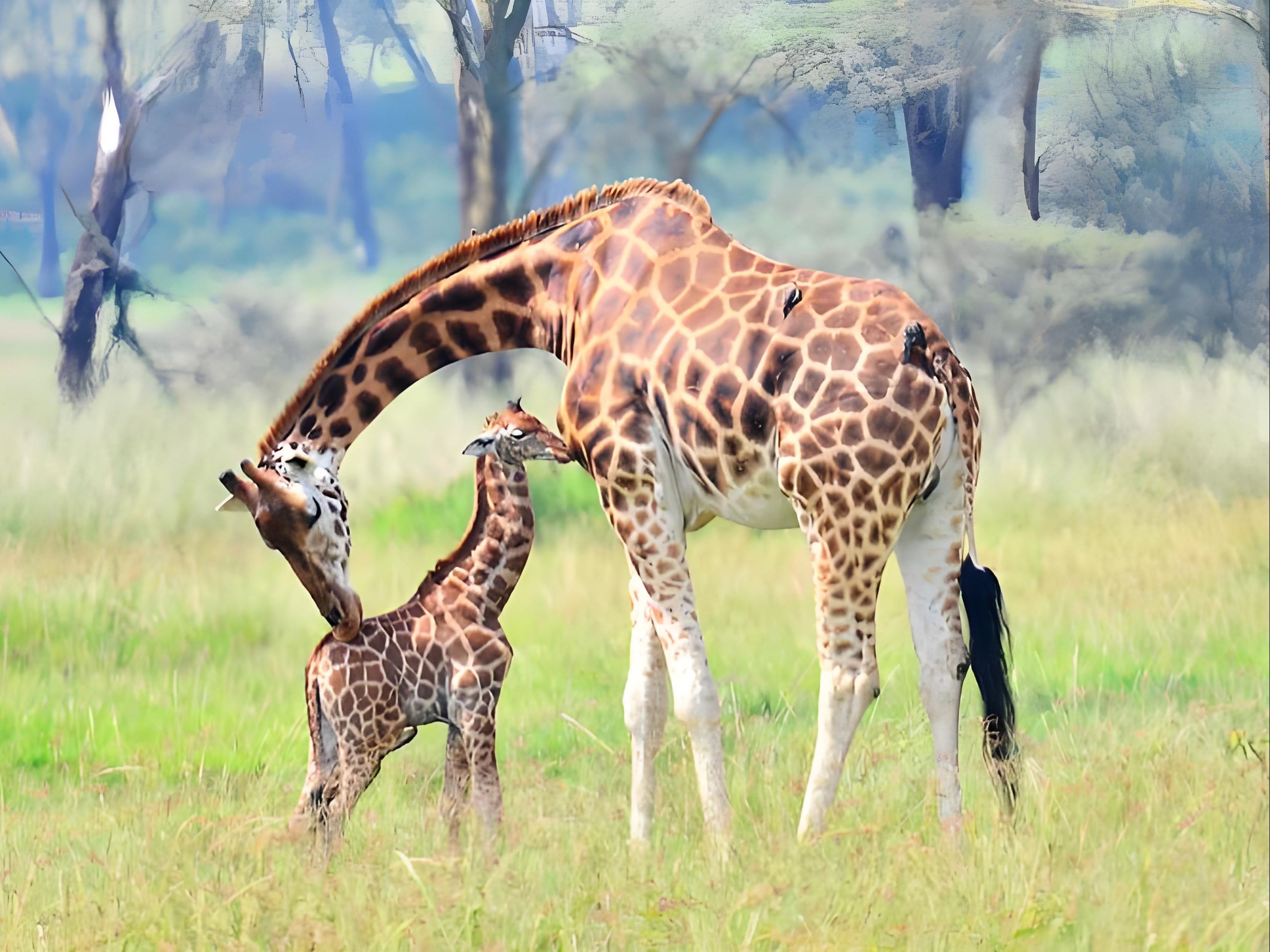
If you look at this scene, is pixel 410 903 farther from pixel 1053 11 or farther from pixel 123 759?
pixel 1053 11

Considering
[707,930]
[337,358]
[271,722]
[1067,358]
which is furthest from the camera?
[1067,358]

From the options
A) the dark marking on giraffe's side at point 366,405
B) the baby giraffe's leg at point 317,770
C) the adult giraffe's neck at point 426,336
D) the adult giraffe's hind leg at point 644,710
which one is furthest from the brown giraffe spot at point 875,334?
the baby giraffe's leg at point 317,770

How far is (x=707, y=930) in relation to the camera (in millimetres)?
4211

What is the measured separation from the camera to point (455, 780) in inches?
197

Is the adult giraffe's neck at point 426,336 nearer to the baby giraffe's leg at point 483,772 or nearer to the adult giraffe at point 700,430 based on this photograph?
the adult giraffe at point 700,430

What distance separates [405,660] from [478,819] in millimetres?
548

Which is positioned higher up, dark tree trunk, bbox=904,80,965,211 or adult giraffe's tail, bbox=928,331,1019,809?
dark tree trunk, bbox=904,80,965,211

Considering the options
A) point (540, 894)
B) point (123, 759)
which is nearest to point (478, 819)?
point (540, 894)

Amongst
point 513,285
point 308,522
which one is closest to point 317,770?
point 308,522

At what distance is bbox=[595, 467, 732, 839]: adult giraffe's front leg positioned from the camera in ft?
15.7

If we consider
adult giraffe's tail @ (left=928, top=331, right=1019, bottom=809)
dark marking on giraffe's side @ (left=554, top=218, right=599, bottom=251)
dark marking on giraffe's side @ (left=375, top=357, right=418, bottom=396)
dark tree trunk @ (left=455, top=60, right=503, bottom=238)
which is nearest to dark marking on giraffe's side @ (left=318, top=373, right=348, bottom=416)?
dark marking on giraffe's side @ (left=375, top=357, right=418, bottom=396)

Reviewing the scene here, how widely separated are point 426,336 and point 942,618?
197 cm

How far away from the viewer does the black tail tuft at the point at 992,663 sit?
4957 millimetres

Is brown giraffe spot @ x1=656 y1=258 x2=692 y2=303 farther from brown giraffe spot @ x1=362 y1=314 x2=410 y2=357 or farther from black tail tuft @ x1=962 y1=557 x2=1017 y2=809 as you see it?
black tail tuft @ x1=962 y1=557 x2=1017 y2=809
